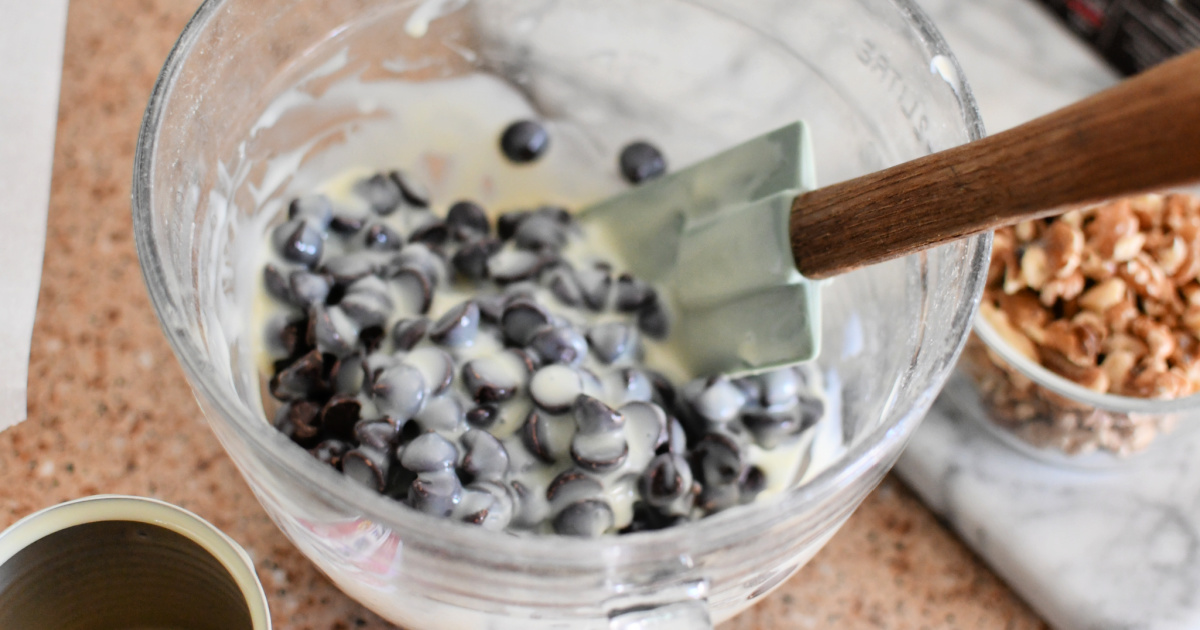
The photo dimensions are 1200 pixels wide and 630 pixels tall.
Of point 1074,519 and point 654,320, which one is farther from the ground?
point 654,320

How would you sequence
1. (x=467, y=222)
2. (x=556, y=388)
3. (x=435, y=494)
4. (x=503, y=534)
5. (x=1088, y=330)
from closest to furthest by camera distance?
(x=503, y=534) < (x=435, y=494) < (x=556, y=388) < (x=1088, y=330) < (x=467, y=222)

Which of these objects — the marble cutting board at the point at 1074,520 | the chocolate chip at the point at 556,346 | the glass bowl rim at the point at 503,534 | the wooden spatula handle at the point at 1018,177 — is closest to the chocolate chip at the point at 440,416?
the chocolate chip at the point at 556,346

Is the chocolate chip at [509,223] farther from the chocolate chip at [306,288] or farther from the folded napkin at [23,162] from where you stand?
the folded napkin at [23,162]

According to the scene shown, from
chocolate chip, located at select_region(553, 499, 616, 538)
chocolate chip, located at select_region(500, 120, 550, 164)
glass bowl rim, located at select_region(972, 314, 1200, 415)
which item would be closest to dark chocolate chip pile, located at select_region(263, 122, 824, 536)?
chocolate chip, located at select_region(553, 499, 616, 538)

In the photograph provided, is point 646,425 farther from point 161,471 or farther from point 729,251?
point 161,471

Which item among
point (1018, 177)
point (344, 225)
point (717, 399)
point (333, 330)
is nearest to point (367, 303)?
point (333, 330)

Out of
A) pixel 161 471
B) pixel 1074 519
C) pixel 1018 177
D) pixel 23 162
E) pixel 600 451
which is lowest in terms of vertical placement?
pixel 1074 519

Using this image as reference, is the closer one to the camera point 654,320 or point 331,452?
point 331,452
